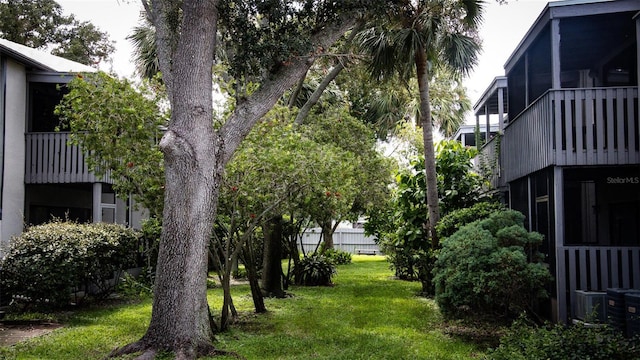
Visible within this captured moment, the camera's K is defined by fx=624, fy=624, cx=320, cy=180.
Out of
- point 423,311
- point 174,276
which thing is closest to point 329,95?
point 423,311

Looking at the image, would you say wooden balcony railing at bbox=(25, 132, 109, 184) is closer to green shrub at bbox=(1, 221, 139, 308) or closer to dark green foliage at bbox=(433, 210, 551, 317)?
green shrub at bbox=(1, 221, 139, 308)

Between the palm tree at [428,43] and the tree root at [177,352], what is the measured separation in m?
7.52

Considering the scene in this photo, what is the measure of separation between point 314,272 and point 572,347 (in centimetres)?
1363

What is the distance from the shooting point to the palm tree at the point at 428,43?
14.8 m

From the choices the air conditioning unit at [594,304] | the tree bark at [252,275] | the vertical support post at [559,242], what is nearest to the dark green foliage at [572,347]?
the air conditioning unit at [594,304]

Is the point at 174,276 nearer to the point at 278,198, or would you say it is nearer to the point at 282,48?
the point at 278,198

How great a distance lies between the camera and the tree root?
28.8ft

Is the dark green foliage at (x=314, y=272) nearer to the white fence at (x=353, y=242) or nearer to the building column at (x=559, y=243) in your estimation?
the building column at (x=559, y=243)

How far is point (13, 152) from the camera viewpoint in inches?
639

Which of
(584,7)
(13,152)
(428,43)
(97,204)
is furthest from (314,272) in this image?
(584,7)

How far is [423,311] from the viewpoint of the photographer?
556 inches

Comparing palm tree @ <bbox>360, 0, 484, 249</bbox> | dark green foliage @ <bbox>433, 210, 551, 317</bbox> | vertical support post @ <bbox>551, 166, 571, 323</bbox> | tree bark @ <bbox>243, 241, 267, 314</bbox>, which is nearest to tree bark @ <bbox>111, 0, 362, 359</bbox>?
tree bark @ <bbox>243, 241, 267, 314</bbox>

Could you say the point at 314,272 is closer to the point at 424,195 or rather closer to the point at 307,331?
the point at 424,195

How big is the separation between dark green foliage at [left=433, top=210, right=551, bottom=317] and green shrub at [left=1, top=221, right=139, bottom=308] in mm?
7641
